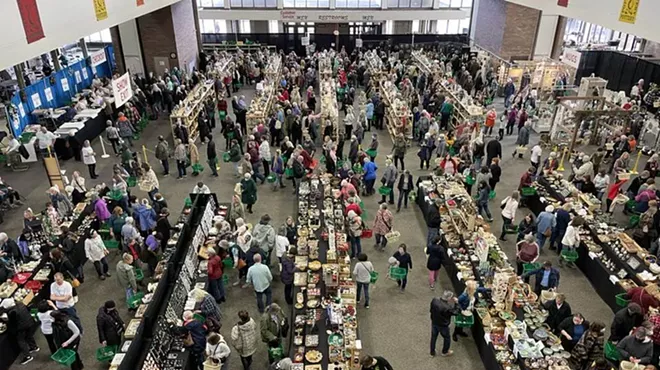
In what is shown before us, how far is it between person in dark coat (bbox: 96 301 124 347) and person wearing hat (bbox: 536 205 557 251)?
9.19 m

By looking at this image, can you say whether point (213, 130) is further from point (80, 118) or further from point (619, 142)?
point (619, 142)

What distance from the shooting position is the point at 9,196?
14.3 metres

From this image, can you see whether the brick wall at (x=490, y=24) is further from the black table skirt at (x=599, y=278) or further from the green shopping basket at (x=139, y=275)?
the green shopping basket at (x=139, y=275)

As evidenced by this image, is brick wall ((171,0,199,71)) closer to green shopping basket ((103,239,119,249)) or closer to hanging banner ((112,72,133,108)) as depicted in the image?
hanging banner ((112,72,133,108))

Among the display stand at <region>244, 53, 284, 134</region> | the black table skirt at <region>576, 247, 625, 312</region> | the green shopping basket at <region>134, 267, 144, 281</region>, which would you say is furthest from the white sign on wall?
the green shopping basket at <region>134, 267, 144, 281</region>

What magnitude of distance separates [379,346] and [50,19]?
1117 centimetres

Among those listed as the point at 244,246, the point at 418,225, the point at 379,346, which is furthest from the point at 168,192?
the point at 379,346

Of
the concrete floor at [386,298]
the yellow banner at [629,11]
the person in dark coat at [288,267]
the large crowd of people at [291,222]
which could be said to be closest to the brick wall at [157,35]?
the large crowd of people at [291,222]

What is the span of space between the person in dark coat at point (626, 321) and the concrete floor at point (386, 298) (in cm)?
147

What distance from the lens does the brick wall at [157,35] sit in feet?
78.4

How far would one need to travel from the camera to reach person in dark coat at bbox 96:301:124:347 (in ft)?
26.6

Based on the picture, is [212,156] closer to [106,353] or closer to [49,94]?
Answer: [106,353]

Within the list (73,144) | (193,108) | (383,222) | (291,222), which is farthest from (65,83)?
(383,222)

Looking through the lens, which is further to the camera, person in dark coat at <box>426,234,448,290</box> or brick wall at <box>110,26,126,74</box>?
brick wall at <box>110,26,126,74</box>
